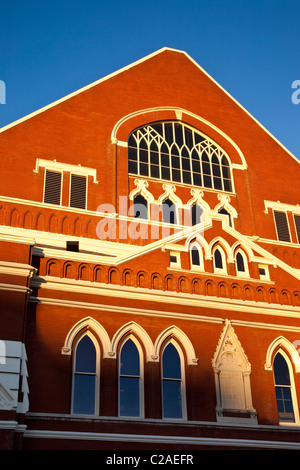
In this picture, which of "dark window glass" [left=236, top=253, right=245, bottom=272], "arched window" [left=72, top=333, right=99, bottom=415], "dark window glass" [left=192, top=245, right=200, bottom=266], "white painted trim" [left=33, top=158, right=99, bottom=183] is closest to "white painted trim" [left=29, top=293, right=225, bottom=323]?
"arched window" [left=72, top=333, right=99, bottom=415]

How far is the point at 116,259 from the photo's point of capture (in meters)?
18.4

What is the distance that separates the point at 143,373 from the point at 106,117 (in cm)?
1288

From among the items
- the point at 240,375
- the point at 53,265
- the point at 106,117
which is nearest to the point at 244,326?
the point at 240,375

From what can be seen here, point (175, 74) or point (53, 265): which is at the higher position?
point (175, 74)

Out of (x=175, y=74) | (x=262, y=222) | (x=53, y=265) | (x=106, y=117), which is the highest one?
(x=175, y=74)

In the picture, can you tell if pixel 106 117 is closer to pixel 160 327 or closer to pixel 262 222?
pixel 262 222

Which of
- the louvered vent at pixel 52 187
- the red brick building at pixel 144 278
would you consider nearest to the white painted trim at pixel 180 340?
the red brick building at pixel 144 278

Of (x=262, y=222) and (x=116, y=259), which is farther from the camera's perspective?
(x=262, y=222)

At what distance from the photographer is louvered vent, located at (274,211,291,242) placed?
26.6 m

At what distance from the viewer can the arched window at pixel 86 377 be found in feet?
53.6

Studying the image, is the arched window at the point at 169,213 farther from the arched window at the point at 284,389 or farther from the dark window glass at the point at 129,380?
the dark window glass at the point at 129,380

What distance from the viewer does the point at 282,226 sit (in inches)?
1054
